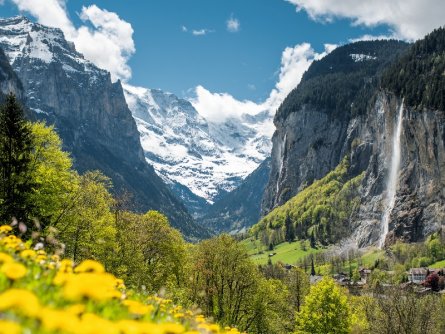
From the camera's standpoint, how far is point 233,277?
4925cm

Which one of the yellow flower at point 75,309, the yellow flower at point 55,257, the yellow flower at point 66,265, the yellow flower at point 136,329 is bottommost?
the yellow flower at point 136,329

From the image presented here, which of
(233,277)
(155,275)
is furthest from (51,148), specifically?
(233,277)

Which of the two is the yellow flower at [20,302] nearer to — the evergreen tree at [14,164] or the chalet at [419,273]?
the evergreen tree at [14,164]

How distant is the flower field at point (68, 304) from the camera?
4.18 metres

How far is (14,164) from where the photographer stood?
39188 mm

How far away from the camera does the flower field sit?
13.7 feet

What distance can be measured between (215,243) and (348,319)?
1724 centimetres

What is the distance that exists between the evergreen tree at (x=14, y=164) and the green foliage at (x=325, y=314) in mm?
30980

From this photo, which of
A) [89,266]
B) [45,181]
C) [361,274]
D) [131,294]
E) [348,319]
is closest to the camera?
[89,266]

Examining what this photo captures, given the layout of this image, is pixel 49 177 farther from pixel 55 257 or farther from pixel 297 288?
pixel 297 288

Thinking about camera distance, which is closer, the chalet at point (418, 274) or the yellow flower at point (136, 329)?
the yellow flower at point (136, 329)

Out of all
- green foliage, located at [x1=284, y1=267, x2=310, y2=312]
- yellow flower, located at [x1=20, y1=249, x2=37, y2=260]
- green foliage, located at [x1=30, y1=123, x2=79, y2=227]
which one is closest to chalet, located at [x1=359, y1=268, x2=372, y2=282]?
green foliage, located at [x1=284, y1=267, x2=310, y2=312]

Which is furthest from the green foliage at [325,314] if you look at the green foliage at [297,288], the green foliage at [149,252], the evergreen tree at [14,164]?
the evergreen tree at [14,164]

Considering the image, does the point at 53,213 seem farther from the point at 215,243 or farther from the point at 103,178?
the point at 215,243
